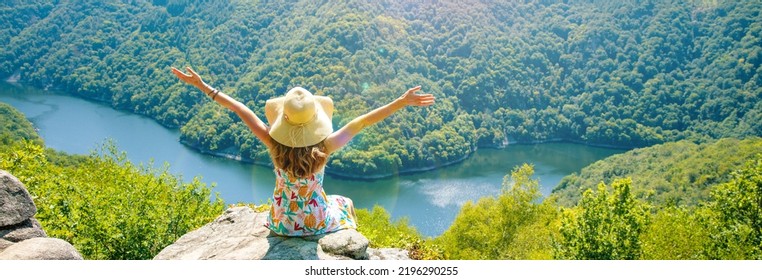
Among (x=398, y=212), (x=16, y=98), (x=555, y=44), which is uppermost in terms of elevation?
(x=555, y=44)

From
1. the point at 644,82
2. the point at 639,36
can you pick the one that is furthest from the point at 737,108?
the point at 639,36

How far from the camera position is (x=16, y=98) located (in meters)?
77.5

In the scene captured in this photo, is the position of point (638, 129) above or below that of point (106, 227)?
below

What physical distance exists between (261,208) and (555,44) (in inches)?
3851

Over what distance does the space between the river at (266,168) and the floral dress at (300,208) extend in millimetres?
41792

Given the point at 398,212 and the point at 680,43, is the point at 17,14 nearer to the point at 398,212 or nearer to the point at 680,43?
the point at 398,212

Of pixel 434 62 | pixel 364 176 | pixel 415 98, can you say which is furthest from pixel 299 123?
pixel 434 62

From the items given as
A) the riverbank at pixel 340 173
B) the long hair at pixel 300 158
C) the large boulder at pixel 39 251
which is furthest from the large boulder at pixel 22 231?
the riverbank at pixel 340 173

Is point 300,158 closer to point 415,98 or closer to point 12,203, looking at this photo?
point 415,98

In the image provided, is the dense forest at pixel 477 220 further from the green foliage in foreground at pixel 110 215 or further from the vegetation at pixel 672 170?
the vegetation at pixel 672 170

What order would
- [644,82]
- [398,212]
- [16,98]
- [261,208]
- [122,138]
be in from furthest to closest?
[644,82] < [16,98] < [122,138] < [398,212] < [261,208]

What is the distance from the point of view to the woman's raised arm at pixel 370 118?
14.6ft

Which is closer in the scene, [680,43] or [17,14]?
[680,43]

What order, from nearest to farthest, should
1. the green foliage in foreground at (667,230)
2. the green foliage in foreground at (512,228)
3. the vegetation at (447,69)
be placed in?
1. the green foliage in foreground at (667,230)
2. the green foliage in foreground at (512,228)
3. the vegetation at (447,69)
